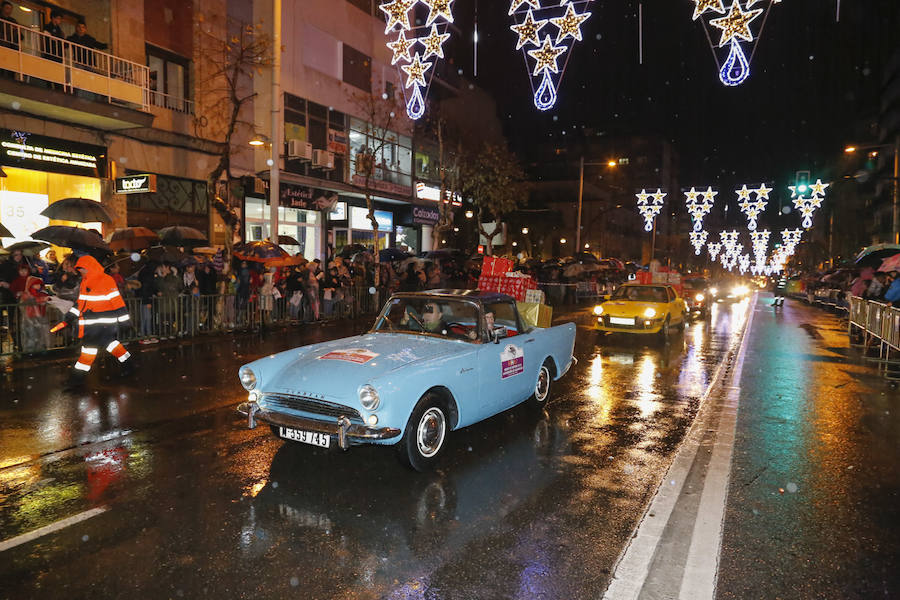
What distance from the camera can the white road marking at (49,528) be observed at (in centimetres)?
383

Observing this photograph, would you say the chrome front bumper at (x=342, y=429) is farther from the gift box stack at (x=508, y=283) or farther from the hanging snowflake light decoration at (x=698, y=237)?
the hanging snowflake light decoration at (x=698, y=237)

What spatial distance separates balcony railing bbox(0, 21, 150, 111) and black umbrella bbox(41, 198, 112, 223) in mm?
2952

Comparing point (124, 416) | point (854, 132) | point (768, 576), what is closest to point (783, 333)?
point (768, 576)

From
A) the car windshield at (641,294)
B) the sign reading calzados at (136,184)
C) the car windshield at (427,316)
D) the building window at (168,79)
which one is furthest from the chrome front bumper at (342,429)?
the building window at (168,79)

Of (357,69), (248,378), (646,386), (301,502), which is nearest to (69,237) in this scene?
(248,378)

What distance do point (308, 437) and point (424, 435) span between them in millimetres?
1034

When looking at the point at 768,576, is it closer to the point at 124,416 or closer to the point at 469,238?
the point at 124,416

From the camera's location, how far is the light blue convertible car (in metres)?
4.83

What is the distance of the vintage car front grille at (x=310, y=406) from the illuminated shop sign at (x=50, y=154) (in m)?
12.8

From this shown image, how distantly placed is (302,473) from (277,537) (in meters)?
1.25

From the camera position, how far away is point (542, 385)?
7.56 meters

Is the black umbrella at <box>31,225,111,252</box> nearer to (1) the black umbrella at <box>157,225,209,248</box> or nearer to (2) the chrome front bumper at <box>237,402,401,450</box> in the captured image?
(1) the black umbrella at <box>157,225,209,248</box>

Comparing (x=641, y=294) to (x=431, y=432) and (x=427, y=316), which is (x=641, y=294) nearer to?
(x=427, y=316)

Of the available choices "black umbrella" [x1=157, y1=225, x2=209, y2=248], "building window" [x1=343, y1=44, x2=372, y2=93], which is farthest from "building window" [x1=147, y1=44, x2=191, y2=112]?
"building window" [x1=343, y1=44, x2=372, y2=93]
